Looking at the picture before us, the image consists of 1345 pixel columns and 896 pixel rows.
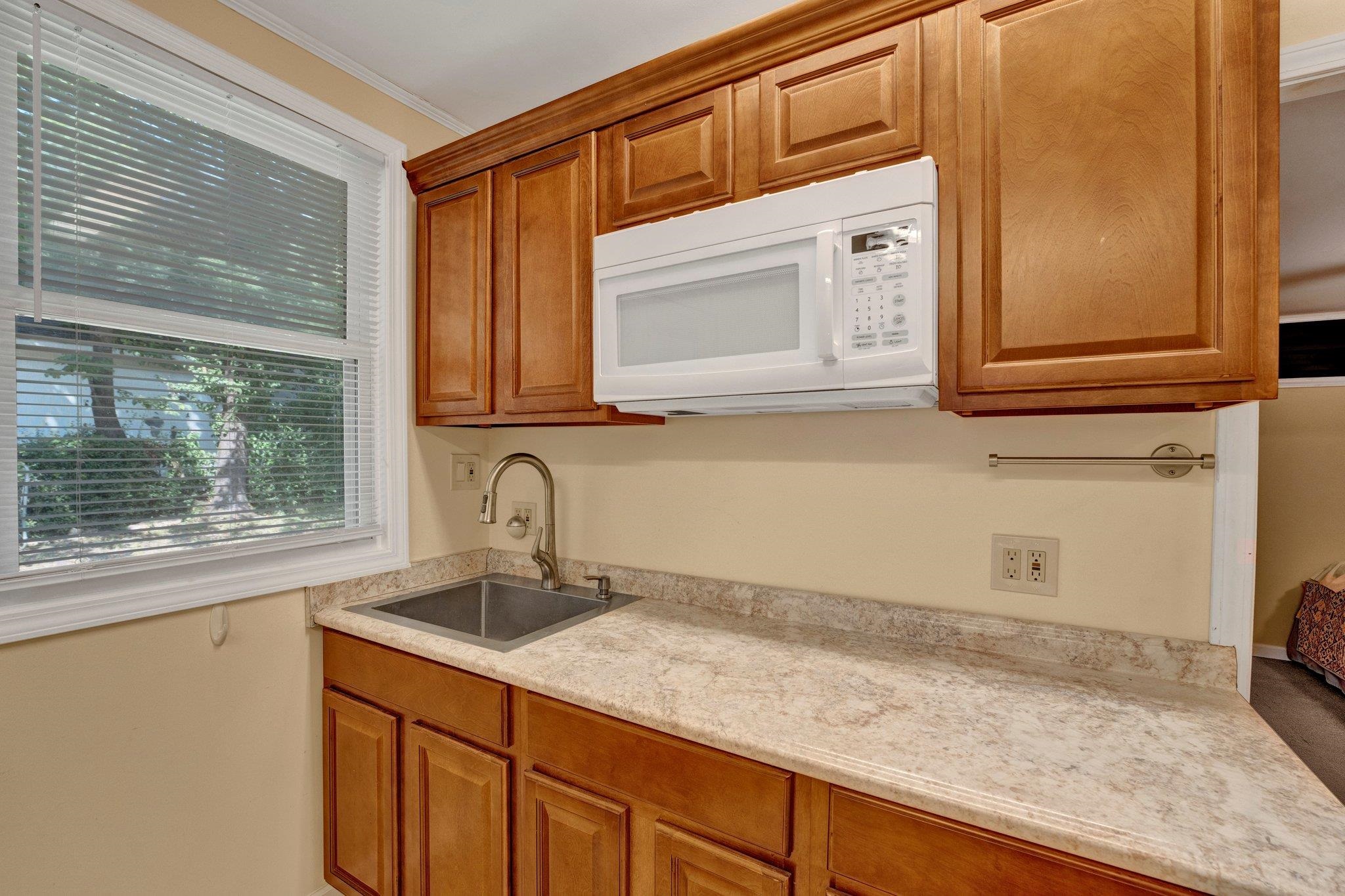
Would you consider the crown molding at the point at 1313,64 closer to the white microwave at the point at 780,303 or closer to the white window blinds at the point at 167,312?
the white microwave at the point at 780,303

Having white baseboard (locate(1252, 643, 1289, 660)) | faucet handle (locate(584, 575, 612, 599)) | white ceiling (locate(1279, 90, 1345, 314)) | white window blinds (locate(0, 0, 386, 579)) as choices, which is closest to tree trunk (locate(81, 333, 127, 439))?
white window blinds (locate(0, 0, 386, 579))

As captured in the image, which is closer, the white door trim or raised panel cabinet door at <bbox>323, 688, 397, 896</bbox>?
the white door trim

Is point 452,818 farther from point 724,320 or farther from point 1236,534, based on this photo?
point 1236,534

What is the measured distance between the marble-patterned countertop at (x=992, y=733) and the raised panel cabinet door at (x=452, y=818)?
238 mm

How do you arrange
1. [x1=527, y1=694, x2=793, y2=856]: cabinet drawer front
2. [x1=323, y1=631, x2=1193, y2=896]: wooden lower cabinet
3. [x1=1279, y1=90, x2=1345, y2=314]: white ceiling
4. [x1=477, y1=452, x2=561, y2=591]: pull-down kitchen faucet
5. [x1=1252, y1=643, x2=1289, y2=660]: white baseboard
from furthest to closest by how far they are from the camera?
[x1=1252, y1=643, x2=1289, y2=660]: white baseboard → [x1=477, y1=452, x2=561, y2=591]: pull-down kitchen faucet → [x1=1279, y1=90, x2=1345, y2=314]: white ceiling → [x1=527, y1=694, x2=793, y2=856]: cabinet drawer front → [x1=323, y1=631, x2=1193, y2=896]: wooden lower cabinet

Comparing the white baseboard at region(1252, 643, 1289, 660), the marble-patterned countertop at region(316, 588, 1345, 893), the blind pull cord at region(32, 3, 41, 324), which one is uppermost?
the blind pull cord at region(32, 3, 41, 324)

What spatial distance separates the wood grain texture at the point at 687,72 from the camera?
1204 mm

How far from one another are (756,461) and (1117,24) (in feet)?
3.76

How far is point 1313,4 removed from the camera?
3.68 feet

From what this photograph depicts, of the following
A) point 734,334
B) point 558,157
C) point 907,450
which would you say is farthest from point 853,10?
point 907,450

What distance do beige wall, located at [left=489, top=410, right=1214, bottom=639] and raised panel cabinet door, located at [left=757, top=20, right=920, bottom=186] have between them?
62cm

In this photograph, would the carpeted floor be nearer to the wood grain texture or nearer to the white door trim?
the white door trim

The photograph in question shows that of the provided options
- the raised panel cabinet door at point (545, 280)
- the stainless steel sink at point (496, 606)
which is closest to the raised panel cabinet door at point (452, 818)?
the stainless steel sink at point (496, 606)

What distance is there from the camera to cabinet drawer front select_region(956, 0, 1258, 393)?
0.91 m
